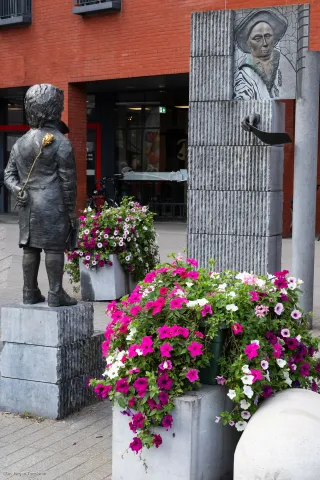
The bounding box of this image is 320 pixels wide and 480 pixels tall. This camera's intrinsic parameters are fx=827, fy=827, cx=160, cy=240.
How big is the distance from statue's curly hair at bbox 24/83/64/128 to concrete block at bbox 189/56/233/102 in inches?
116

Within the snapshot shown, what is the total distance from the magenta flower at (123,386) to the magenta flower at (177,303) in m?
0.48

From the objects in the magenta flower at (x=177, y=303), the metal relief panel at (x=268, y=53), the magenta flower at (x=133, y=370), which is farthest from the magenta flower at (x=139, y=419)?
the metal relief panel at (x=268, y=53)

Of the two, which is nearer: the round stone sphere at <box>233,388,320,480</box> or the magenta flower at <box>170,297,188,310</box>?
the round stone sphere at <box>233,388,320,480</box>

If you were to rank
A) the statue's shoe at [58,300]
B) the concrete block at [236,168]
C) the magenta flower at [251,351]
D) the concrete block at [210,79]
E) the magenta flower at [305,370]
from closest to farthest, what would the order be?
the magenta flower at [251,351], the magenta flower at [305,370], the statue's shoe at [58,300], the concrete block at [236,168], the concrete block at [210,79]

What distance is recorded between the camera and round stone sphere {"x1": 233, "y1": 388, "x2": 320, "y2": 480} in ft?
12.7

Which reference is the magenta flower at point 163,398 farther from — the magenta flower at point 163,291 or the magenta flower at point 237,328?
the magenta flower at point 163,291

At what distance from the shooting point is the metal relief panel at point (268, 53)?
8.65 metres

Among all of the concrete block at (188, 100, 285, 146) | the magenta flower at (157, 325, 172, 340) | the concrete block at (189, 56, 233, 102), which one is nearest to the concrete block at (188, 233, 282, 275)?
the concrete block at (188, 100, 285, 146)

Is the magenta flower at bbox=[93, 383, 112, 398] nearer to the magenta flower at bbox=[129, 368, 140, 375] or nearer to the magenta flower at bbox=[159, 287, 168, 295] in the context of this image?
the magenta flower at bbox=[129, 368, 140, 375]

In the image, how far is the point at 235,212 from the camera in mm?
8688

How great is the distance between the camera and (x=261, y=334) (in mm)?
4668

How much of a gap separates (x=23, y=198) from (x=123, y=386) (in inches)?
85.5

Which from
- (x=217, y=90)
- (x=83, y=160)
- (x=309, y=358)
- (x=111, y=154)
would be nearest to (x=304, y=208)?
(x=217, y=90)

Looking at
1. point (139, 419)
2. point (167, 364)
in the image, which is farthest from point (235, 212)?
point (139, 419)
